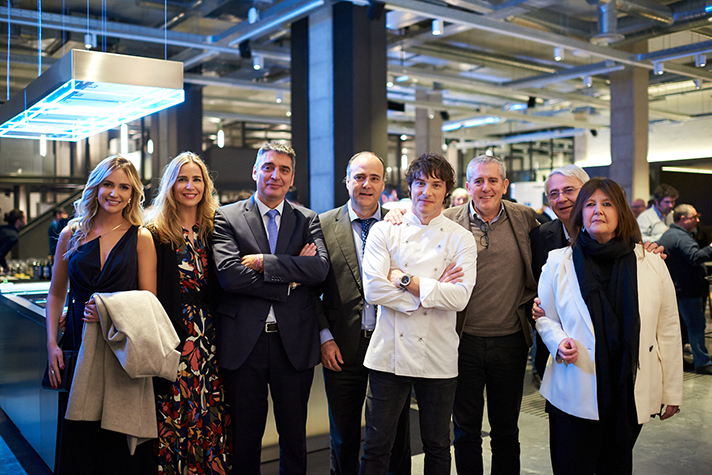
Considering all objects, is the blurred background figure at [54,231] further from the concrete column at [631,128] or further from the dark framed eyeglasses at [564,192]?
the concrete column at [631,128]

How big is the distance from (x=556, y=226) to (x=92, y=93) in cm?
281

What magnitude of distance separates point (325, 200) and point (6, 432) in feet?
13.4

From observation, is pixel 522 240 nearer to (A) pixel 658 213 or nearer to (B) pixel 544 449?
(B) pixel 544 449

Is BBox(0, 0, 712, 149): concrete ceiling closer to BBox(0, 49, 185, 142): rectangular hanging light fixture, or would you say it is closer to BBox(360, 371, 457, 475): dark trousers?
BBox(0, 49, 185, 142): rectangular hanging light fixture

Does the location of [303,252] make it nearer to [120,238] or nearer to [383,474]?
[120,238]

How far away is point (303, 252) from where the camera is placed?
8.98 feet

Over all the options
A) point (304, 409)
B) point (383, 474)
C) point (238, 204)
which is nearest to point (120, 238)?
point (238, 204)

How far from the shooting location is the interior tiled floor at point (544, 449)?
3518 mm

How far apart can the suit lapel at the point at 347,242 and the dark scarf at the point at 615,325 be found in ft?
3.20

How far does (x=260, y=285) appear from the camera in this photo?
2594 millimetres

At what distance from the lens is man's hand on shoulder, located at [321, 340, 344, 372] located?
9.00ft

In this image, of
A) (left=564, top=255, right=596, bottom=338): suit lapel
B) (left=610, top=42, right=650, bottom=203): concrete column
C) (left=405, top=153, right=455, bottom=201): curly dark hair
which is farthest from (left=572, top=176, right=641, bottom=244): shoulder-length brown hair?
(left=610, top=42, right=650, bottom=203): concrete column

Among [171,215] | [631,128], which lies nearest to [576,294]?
[171,215]

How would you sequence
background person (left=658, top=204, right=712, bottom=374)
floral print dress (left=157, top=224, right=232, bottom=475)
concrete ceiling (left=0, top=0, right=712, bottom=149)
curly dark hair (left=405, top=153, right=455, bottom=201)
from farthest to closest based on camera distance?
1. concrete ceiling (left=0, top=0, right=712, bottom=149)
2. background person (left=658, top=204, right=712, bottom=374)
3. floral print dress (left=157, top=224, right=232, bottom=475)
4. curly dark hair (left=405, top=153, right=455, bottom=201)
